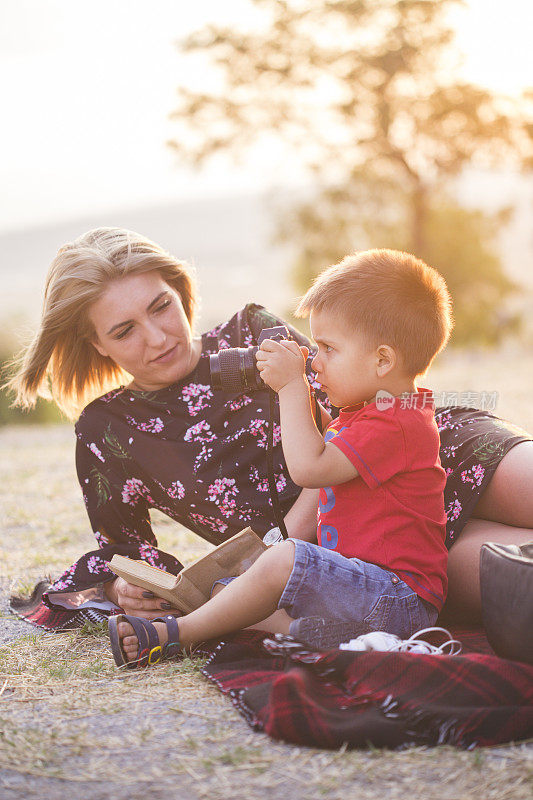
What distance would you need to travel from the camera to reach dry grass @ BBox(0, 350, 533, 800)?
74.1 inches

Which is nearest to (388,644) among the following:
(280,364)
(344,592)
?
(344,592)

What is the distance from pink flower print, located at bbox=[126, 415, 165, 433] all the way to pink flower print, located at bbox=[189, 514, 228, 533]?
366mm

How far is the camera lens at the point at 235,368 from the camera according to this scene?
2.84m

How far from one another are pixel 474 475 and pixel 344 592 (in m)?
0.89

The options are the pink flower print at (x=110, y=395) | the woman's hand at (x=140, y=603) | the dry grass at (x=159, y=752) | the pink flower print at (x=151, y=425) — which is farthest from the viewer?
the pink flower print at (x=110, y=395)

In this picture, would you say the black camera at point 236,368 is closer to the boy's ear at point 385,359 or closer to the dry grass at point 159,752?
the boy's ear at point 385,359

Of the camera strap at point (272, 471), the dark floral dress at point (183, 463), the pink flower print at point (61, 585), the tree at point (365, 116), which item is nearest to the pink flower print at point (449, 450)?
the dark floral dress at point (183, 463)

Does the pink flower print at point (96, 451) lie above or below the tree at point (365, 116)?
below

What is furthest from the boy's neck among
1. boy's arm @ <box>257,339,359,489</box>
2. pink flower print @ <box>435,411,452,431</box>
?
pink flower print @ <box>435,411,452,431</box>

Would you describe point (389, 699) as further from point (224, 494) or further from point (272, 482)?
point (224, 494)

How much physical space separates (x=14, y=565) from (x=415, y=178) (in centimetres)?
1768

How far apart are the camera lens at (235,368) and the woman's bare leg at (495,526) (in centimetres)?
93

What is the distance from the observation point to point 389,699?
6.98 feet

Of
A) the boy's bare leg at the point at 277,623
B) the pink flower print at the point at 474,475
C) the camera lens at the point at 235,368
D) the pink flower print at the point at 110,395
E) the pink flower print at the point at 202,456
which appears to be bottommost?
the boy's bare leg at the point at 277,623
